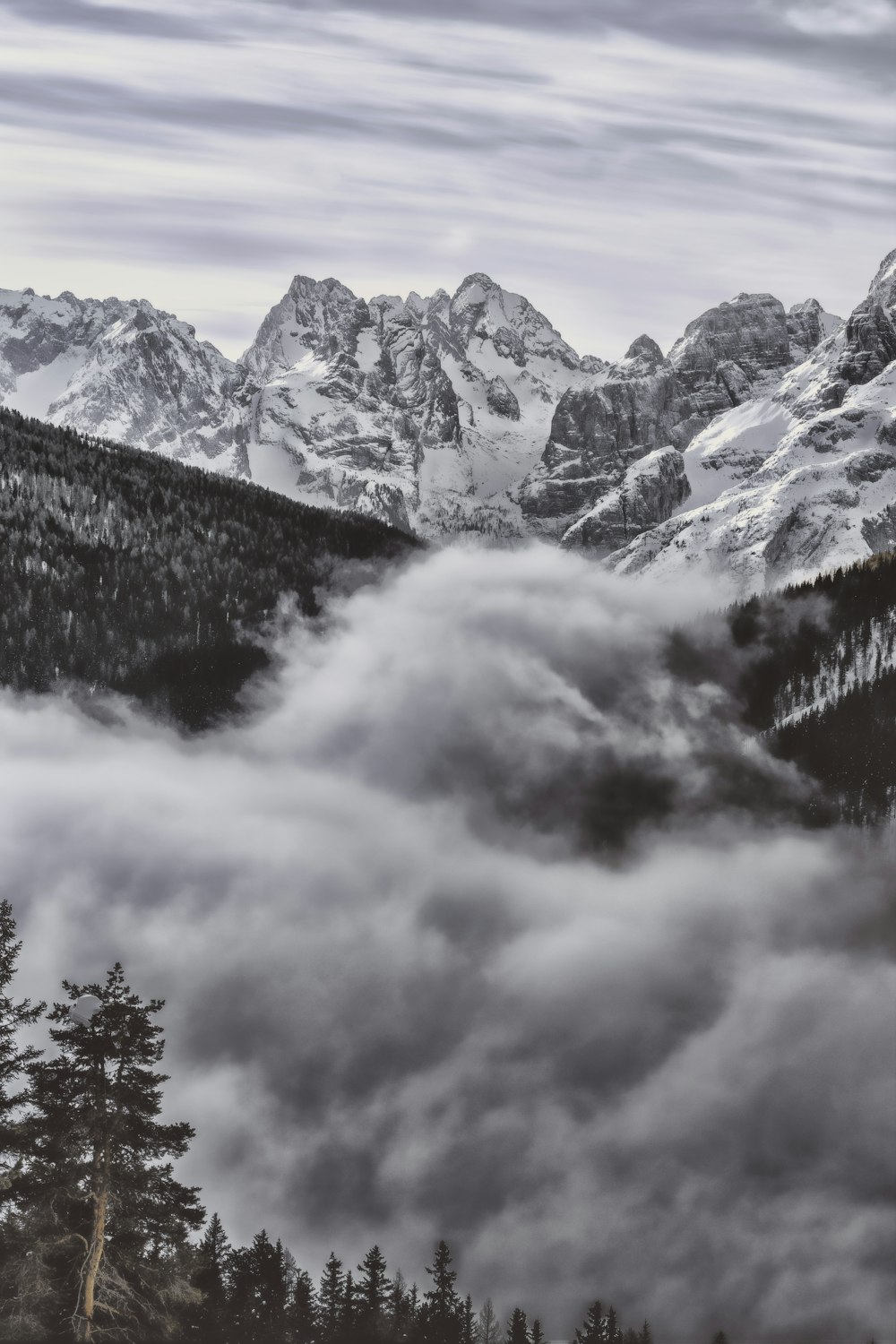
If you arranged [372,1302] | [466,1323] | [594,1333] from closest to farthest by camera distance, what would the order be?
[372,1302]
[466,1323]
[594,1333]

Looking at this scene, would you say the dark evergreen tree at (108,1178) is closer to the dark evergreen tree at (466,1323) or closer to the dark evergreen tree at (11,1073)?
the dark evergreen tree at (11,1073)

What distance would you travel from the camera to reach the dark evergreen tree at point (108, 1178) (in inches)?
1709

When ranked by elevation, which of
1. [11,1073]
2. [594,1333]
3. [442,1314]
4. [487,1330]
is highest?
[11,1073]

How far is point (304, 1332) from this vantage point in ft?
290

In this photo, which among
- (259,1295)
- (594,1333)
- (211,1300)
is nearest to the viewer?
(211,1300)

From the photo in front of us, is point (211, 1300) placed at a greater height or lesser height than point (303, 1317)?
greater

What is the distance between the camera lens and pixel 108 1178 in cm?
4350

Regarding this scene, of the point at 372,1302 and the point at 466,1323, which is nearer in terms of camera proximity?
the point at 372,1302

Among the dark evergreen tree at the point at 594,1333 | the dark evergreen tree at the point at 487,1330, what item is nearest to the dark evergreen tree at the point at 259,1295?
the dark evergreen tree at the point at 594,1333

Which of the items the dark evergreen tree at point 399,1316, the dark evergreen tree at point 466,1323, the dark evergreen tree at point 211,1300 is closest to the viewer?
the dark evergreen tree at point 211,1300

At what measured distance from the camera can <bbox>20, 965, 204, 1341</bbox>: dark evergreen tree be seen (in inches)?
1709

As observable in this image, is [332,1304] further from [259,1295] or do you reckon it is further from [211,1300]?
[211,1300]

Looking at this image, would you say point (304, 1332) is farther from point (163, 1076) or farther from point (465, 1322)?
point (163, 1076)

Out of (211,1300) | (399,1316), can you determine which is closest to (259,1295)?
(211,1300)
